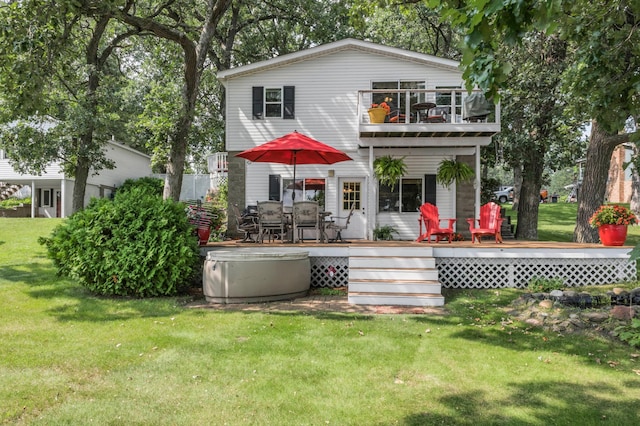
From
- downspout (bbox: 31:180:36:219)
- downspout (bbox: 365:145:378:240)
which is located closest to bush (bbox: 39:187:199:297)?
downspout (bbox: 365:145:378:240)

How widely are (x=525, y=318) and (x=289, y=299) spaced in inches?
143

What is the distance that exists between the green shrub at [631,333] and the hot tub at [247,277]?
4.62 meters

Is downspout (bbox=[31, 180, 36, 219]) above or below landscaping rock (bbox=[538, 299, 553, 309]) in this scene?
above

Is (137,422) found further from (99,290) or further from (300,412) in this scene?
(99,290)

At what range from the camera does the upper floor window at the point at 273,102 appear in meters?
13.4

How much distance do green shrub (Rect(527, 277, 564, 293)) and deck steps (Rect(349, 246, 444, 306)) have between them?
72.7 inches

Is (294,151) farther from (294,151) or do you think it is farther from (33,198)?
(33,198)

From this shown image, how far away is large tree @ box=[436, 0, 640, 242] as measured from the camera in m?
2.72

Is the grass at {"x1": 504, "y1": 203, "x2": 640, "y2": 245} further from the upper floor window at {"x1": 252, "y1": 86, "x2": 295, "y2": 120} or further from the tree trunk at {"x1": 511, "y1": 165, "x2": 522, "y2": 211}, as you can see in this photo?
the upper floor window at {"x1": 252, "y1": 86, "x2": 295, "y2": 120}

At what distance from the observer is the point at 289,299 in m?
7.42

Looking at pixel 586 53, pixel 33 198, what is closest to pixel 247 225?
pixel 586 53

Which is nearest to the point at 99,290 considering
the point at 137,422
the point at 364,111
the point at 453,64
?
the point at 137,422

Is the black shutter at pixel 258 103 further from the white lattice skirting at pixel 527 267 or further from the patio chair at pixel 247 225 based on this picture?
the white lattice skirting at pixel 527 267

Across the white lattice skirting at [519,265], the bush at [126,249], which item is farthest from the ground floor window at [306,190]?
the bush at [126,249]
